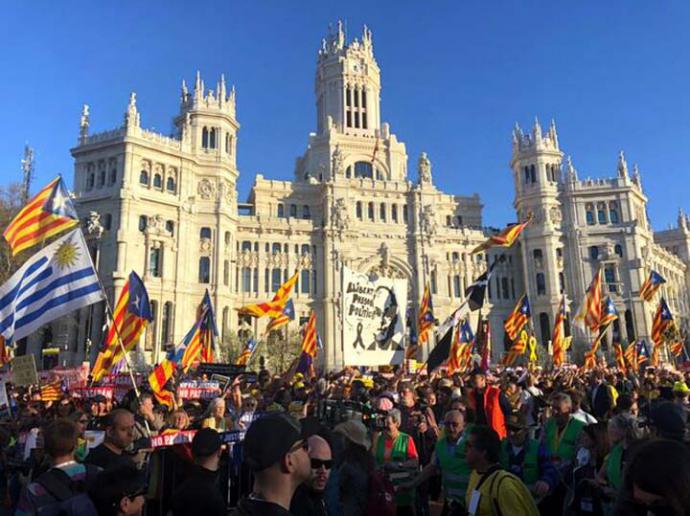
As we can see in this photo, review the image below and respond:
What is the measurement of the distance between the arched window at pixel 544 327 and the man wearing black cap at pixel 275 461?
187 feet

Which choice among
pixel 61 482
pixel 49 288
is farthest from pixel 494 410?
pixel 49 288

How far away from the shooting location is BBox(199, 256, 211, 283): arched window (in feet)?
156

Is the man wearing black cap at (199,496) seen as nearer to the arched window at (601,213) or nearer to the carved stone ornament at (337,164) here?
the carved stone ornament at (337,164)

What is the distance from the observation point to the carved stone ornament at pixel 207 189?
4931cm

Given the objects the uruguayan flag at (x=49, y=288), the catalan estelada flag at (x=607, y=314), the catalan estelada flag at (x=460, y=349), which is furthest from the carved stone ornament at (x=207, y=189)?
the uruguayan flag at (x=49, y=288)

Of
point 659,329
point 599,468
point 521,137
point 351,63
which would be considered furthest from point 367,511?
point 351,63

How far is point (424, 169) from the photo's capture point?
58.9 metres

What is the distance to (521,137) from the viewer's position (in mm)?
61188

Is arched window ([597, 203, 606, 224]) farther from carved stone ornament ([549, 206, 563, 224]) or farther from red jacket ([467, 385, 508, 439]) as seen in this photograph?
red jacket ([467, 385, 508, 439])

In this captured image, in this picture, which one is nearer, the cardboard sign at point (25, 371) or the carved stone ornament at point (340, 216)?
the cardboard sign at point (25, 371)

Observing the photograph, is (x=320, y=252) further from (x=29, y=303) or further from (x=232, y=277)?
(x=29, y=303)

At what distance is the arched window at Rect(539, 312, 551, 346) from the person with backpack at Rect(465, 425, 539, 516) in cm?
5474

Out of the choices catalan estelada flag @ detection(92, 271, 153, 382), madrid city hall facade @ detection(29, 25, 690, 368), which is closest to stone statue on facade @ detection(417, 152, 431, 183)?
madrid city hall facade @ detection(29, 25, 690, 368)

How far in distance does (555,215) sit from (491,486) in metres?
59.0
